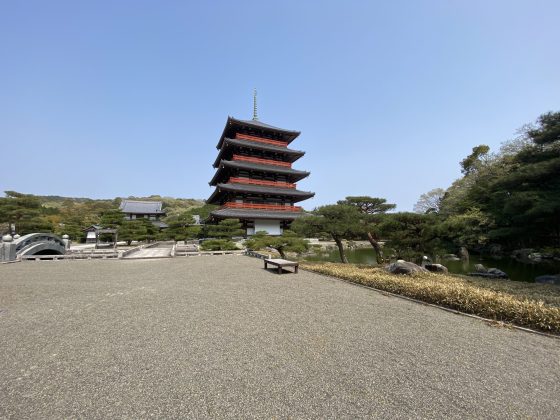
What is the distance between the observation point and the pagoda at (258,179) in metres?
29.9

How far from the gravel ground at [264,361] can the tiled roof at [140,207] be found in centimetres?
4080

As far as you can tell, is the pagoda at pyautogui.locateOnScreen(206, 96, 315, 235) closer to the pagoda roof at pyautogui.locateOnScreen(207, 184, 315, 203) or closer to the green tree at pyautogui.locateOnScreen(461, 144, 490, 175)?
the pagoda roof at pyautogui.locateOnScreen(207, 184, 315, 203)

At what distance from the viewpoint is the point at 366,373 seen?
3523 millimetres

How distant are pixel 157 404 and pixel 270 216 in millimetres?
27053

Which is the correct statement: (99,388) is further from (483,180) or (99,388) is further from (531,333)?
(483,180)

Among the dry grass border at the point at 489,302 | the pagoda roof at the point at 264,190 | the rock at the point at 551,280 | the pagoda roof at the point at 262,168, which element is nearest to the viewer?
the dry grass border at the point at 489,302

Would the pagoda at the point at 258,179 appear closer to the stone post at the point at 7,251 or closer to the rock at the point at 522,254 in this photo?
the stone post at the point at 7,251

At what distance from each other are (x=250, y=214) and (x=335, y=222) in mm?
16932

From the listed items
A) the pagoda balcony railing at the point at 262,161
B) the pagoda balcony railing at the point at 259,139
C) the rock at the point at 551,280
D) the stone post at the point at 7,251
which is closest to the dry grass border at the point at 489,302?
the rock at the point at 551,280

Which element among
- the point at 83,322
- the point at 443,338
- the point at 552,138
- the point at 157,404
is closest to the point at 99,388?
the point at 157,404

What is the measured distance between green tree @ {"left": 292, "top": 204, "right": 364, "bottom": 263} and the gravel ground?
20.8ft

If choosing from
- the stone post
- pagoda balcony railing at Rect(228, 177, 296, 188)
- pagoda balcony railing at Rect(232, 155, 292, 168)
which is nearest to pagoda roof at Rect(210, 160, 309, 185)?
pagoda balcony railing at Rect(232, 155, 292, 168)

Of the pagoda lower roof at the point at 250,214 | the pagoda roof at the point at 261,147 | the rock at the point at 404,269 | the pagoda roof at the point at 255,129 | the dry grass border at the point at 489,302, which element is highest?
the pagoda roof at the point at 255,129

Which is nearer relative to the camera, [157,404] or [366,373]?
[157,404]
